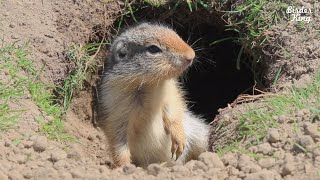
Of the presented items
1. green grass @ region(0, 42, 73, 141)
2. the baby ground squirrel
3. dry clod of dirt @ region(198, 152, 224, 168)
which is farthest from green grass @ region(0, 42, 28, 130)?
dry clod of dirt @ region(198, 152, 224, 168)

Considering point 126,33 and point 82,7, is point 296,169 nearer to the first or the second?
point 126,33

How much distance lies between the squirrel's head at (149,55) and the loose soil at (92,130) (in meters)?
0.75

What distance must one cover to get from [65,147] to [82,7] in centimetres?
256

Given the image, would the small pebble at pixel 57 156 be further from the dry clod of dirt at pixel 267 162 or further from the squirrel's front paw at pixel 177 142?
the squirrel's front paw at pixel 177 142

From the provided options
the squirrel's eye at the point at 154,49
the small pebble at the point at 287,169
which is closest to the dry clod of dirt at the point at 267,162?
the small pebble at the point at 287,169

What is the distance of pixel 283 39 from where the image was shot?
7305 millimetres

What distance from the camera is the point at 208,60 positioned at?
387 inches

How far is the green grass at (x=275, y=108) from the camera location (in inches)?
227

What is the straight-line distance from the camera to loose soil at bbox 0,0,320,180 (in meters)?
5.14

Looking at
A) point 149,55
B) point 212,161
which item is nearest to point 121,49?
point 149,55

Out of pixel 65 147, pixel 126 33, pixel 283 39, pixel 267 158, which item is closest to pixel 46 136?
pixel 65 147
